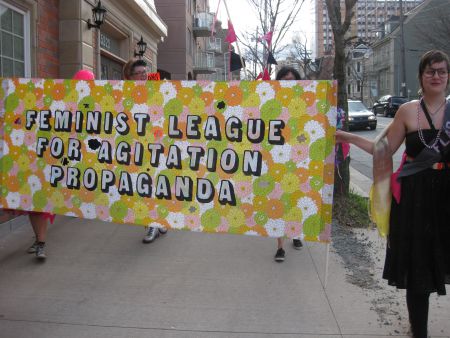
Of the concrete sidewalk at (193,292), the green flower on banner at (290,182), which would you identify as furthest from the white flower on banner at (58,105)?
the green flower on banner at (290,182)

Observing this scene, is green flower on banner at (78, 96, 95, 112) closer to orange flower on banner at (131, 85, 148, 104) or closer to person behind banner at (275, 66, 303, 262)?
orange flower on banner at (131, 85, 148, 104)

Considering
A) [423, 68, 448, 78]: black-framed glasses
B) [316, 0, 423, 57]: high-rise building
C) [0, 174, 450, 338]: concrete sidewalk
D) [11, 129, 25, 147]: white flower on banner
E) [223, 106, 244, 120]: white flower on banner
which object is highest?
[316, 0, 423, 57]: high-rise building

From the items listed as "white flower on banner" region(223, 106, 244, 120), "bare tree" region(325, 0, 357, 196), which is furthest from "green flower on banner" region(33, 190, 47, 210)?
"bare tree" region(325, 0, 357, 196)

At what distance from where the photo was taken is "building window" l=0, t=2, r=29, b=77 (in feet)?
19.2

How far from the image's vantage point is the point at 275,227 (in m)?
3.50

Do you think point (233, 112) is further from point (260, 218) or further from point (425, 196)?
point (425, 196)

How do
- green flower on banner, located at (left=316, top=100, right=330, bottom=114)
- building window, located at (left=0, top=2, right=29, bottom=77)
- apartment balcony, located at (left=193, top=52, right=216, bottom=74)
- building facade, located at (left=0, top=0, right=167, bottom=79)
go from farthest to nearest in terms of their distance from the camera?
1. apartment balcony, located at (left=193, top=52, right=216, bottom=74)
2. building facade, located at (left=0, top=0, right=167, bottom=79)
3. building window, located at (left=0, top=2, right=29, bottom=77)
4. green flower on banner, located at (left=316, top=100, right=330, bottom=114)

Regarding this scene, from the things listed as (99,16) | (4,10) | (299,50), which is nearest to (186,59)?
(299,50)

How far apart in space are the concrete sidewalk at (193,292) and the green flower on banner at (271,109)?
4.69 ft

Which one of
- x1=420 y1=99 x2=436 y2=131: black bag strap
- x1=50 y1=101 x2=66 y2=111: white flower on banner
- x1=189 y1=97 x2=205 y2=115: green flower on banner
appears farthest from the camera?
x1=50 y1=101 x2=66 y2=111: white flower on banner

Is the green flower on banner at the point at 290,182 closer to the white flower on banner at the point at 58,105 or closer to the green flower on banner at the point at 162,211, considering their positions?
the green flower on banner at the point at 162,211

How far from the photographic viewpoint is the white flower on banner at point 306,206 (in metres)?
3.45

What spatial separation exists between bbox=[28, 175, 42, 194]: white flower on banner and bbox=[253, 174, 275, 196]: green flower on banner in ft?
5.91

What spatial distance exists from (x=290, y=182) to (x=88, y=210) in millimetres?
1633
